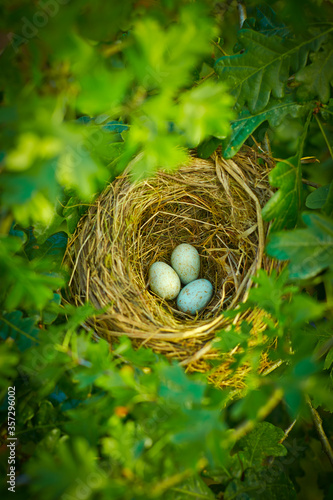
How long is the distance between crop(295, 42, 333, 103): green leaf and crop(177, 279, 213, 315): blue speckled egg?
0.90 m

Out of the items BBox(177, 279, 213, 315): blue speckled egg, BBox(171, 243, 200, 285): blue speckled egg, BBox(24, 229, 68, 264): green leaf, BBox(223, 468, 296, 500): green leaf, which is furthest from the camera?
BBox(171, 243, 200, 285): blue speckled egg

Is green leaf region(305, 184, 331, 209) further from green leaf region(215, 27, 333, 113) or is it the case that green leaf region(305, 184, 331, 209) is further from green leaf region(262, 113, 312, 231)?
green leaf region(215, 27, 333, 113)

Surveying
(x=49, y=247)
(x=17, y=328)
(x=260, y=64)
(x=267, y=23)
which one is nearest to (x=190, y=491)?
(x=17, y=328)

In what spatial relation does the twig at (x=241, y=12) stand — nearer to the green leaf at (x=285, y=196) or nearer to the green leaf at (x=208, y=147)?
the green leaf at (x=208, y=147)

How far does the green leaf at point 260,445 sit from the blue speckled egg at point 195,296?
1.86 feet

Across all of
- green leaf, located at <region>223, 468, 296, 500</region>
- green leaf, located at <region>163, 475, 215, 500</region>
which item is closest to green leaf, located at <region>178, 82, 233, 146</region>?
green leaf, located at <region>163, 475, 215, 500</region>

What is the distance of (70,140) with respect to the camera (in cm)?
64

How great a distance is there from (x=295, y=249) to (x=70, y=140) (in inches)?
25.7

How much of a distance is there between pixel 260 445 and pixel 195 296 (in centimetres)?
66

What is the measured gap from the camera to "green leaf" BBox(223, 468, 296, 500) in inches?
43.1

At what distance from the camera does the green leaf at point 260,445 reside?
120 cm

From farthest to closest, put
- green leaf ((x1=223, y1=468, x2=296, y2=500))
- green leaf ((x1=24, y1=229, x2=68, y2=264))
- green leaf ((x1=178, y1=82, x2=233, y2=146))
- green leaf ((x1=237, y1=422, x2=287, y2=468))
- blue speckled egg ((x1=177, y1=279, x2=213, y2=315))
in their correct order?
blue speckled egg ((x1=177, y1=279, x2=213, y2=315)) → green leaf ((x1=24, y1=229, x2=68, y2=264)) → green leaf ((x1=237, y1=422, x2=287, y2=468)) → green leaf ((x1=223, y1=468, x2=296, y2=500)) → green leaf ((x1=178, y1=82, x2=233, y2=146))

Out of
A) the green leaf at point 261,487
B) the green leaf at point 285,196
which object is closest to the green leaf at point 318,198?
the green leaf at point 285,196

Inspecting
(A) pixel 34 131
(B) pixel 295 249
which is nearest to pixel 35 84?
(A) pixel 34 131
